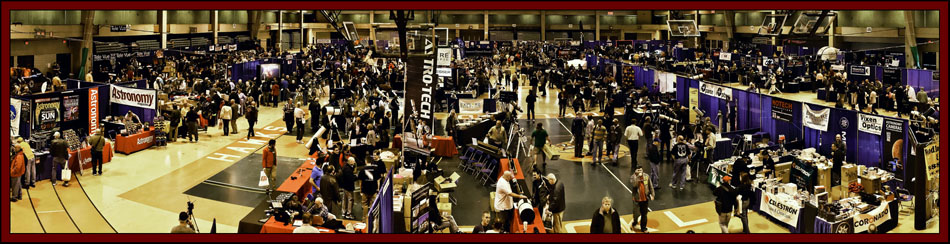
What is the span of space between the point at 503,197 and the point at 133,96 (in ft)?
42.8

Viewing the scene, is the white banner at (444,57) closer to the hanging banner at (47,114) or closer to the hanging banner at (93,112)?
the hanging banner at (93,112)

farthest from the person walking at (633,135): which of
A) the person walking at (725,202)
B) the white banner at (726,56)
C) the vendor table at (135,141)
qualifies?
the white banner at (726,56)

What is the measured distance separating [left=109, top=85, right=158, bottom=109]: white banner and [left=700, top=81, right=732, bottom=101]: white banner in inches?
643

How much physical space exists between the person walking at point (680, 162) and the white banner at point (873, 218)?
3.62 m

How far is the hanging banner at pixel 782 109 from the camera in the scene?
17922 mm

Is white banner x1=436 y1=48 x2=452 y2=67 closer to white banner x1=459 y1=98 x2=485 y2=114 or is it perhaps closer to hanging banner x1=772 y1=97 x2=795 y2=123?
white banner x1=459 y1=98 x2=485 y2=114

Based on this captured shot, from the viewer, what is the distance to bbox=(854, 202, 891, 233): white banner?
435 inches

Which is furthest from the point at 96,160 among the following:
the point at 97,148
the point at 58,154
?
the point at 58,154

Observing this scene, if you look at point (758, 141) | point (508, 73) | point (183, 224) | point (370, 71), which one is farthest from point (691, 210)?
point (508, 73)

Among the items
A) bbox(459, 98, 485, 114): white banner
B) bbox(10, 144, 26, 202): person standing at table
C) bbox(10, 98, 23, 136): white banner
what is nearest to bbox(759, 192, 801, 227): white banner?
bbox(459, 98, 485, 114): white banner

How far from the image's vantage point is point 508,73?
4222 cm

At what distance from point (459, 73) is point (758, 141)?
18253 mm

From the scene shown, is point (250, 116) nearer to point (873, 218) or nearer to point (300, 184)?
point (300, 184)

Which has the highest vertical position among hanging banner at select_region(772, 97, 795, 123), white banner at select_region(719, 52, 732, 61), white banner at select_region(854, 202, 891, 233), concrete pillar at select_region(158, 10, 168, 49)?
concrete pillar at select_region(158, 10, 168, 49)
